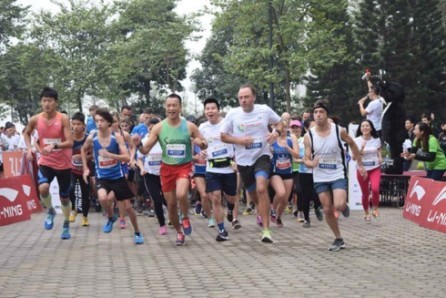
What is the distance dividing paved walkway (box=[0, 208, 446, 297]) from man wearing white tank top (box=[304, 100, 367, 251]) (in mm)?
526

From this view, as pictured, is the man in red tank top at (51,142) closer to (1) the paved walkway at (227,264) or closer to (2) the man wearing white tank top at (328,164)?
(1) the paved walkway at (227,264)

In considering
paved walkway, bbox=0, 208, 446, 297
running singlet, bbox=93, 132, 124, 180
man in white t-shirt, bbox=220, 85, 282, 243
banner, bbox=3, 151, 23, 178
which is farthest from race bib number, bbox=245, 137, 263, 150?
banner, bbox=3, 151, 23, 178

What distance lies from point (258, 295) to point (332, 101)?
57.9 m

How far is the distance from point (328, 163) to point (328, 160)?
0.14ft

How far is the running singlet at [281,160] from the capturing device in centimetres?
1380

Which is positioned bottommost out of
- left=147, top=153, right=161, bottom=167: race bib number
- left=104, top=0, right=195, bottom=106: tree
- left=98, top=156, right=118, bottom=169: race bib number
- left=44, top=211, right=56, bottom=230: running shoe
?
left=44, top=211, right=56, bottom=230: running shoe

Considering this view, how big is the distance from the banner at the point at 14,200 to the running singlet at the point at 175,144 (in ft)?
6.90

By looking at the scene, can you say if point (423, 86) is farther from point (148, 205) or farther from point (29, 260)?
point (29, 260)

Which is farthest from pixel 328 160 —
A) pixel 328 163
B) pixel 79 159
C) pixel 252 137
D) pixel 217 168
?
pixel 79 159

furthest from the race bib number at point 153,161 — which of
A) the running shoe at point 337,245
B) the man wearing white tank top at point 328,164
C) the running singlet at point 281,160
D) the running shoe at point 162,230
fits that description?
the running shoe at point 337,245

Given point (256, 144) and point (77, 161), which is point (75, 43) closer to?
point (77, 161)

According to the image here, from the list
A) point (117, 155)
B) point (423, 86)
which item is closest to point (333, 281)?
point (117, 155)

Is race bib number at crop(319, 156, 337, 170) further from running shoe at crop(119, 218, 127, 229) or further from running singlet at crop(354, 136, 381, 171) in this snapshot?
running shoe at crop(119, 218, 127, 229)

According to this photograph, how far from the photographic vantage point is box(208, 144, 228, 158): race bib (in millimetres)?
12328
